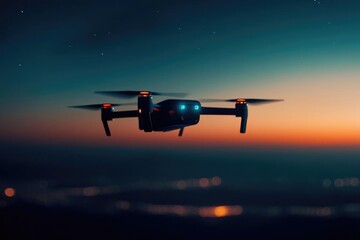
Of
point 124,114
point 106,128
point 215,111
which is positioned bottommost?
point 106,128

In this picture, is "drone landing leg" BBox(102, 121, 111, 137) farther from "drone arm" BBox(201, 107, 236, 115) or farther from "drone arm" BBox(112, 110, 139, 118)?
"drone arm" BBox(201, 107, 236, 115)

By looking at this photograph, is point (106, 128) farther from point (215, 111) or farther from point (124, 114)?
point (215, 111)

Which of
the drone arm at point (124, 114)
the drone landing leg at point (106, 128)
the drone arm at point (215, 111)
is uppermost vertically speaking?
the drone arm at point (215, 111)

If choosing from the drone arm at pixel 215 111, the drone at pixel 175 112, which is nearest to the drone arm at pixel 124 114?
the drone at pixel 175 112

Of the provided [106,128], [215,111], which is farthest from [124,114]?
[215,111]

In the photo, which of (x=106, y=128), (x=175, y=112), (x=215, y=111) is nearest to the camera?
(x=175, y=112)

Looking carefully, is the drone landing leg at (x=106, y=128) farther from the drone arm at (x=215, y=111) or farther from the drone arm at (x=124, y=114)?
the drone arm at (x=215, y=111)

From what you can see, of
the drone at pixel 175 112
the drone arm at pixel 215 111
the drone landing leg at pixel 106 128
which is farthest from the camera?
the drone landing leg at pixel 106 128

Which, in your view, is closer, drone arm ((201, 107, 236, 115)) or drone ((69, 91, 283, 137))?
drone ((69, 91, 283, 137))

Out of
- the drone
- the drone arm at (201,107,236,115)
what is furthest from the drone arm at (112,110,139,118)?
the drone arm at (201,107,236,115)

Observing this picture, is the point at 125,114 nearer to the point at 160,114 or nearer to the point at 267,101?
the point at 160,114

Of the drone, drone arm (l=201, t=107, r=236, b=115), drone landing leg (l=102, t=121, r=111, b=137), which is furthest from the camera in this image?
drone landing leg (l=102, t=121, r=111, b=137)
